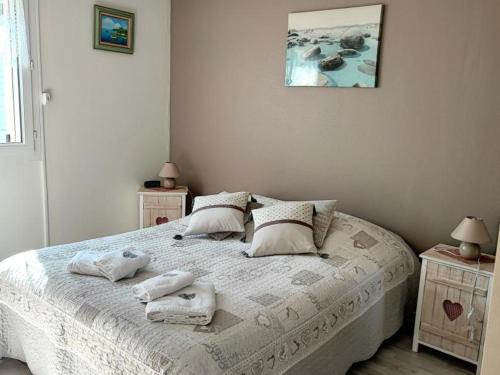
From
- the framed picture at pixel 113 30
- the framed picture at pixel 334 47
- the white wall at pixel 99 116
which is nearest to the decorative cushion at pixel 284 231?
the framed picture at pixel 334 47

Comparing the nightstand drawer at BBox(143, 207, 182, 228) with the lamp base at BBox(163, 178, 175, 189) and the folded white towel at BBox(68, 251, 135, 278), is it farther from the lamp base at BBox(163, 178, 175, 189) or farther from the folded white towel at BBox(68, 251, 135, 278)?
the folded white towel at BBox(68, 251, 135, 278)

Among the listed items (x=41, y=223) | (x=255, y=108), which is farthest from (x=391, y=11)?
(x=41, y=223)

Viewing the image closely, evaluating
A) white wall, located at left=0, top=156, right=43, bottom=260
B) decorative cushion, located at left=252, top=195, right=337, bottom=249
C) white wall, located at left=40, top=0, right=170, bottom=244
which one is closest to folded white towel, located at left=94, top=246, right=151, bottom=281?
decorative cushion, located at left=252, top=195, right=337, bottom=249

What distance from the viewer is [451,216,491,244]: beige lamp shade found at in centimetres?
240

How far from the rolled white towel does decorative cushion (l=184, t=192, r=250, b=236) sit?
0.89 meters

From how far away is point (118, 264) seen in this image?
2186mm

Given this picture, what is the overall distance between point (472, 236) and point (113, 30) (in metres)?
3.00

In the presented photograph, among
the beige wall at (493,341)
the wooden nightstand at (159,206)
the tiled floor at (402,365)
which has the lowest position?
the tiled floor at (402,365)

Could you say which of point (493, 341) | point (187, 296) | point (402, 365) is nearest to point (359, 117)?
point (402, 365)

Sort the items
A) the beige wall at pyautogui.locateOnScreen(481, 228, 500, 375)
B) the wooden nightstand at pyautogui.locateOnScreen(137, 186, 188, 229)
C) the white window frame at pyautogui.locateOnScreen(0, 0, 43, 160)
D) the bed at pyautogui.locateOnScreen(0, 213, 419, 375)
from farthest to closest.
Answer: the wooden nightstand at pyautogui.locateOnScreen(137, 186, 188, 229)
the white window frame at pyautogui.locateOnScreen(0, 0, 43, 160)
the bed at pyautogui.locateOnScreen(0, 213, 419, 375)
the beige wall at pyautogui.locateOnScreen(481, 228, 500, 375)

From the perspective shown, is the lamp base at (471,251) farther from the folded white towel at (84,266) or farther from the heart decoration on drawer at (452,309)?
the folded white towel at (84,266)

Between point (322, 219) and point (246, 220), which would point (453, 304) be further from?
point (246, 220)

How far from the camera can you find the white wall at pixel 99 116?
3.41 metres

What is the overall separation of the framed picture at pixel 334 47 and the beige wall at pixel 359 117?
0.07m
